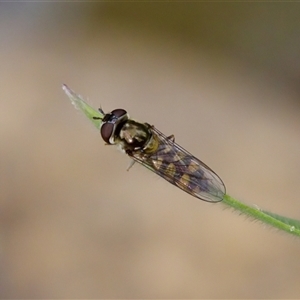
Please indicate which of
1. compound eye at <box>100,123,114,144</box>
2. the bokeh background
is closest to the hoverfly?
compound eye at <box>100,123,114,144</box>

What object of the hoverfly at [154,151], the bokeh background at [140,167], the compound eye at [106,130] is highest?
the bokeh background at [140,167]

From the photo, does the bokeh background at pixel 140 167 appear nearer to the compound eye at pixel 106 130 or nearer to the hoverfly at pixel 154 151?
the hoverfly at pixel 154 151

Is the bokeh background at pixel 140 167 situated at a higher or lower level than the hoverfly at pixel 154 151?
higher

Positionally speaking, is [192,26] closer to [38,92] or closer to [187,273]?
[38,92]

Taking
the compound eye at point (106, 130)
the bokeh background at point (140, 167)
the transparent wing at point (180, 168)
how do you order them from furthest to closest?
the bokeh background at point (140, 167) → the compound eye at point (106, 130) → the transparent wing at point (180, 168)

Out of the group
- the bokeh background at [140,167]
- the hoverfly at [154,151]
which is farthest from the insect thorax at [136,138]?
the bokeh background at [140,167]

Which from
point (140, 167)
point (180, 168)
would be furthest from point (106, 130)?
point (140, 167)

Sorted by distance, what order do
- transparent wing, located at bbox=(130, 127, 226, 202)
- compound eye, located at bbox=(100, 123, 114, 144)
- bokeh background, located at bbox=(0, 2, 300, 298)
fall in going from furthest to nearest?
bokeh background, located at bbox=(0, 2, 300, 298) → compound eye, located at bbox=(100, 123, 114, 144) → transparent wing, located at bbox=(130, 127, 226, 202)

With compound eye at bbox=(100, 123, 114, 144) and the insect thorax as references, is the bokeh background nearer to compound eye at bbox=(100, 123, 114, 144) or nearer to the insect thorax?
the insect thorax

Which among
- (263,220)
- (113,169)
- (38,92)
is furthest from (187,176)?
(38,92)
